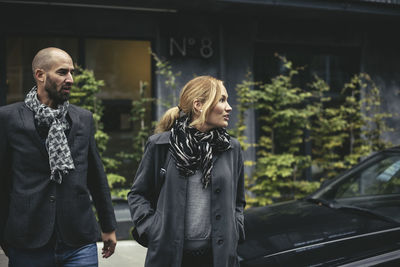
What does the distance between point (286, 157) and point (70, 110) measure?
4508mm

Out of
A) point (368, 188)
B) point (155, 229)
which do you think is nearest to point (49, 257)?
point (155, 229)

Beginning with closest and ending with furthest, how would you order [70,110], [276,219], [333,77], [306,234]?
[70,110] → [306,234] → [276,219] → [333,77]

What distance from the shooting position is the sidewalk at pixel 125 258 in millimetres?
4246

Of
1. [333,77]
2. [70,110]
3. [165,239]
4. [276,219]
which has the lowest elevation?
[276,219]

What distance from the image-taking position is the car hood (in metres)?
2.87

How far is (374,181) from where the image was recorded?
4.04 metres

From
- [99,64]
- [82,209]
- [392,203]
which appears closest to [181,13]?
[99,64]

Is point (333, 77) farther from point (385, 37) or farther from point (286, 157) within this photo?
point (286, 157)

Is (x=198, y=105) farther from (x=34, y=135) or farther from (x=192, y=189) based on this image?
(x=34, y=135)

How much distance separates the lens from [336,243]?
2799 millimetres

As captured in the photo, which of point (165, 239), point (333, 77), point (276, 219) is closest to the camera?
point (165, 239)

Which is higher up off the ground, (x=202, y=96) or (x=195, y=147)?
(x=202, y=96)

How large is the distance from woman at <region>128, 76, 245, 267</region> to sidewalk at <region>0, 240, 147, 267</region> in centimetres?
196

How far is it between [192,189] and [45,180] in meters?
0.78
